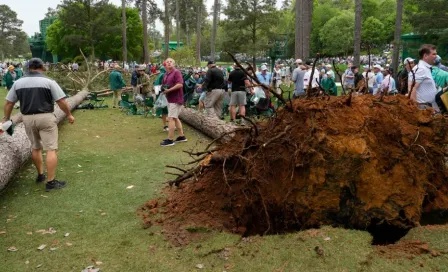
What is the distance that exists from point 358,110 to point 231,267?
2.19 metres

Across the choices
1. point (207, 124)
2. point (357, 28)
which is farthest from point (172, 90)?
point (357, 28)

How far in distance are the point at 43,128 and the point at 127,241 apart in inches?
98.8

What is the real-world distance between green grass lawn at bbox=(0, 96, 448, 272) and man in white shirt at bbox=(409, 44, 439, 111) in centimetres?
263

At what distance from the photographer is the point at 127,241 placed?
3939mm

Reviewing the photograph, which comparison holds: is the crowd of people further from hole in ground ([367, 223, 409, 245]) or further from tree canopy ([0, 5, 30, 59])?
tree canopy ([0, 5, 30, 59])

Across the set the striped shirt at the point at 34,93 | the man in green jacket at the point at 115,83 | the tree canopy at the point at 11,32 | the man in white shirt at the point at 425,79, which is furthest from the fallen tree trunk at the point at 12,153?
the tree canopy at the point at 11,32

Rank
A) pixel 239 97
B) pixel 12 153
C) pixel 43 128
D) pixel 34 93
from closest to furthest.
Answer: pixel 34 93 < pixel 43 128 < pixel 12 153 < pixel 239 97

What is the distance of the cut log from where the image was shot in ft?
28.0

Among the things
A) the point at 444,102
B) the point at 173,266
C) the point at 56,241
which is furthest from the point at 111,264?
the point at 444,102

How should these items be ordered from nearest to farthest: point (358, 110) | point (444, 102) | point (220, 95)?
point (358, 110), point (444, 102), point (220, 95)

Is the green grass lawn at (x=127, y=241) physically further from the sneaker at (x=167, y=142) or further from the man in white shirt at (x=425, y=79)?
the man in white shirt at (x=425, y=79)

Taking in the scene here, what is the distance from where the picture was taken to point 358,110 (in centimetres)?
421

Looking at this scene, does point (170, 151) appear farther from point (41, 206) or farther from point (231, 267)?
point (231, 267)

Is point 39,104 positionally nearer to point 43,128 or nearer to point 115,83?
point 43,128
